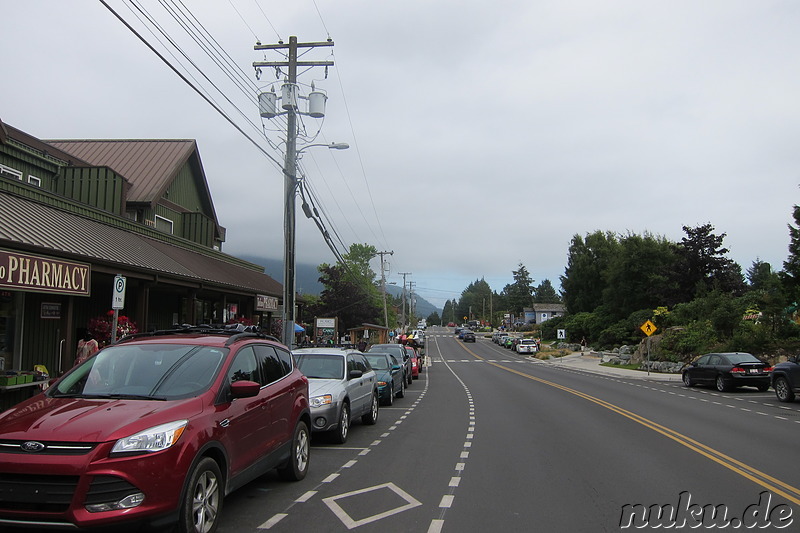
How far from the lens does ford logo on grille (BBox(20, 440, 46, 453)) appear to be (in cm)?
460

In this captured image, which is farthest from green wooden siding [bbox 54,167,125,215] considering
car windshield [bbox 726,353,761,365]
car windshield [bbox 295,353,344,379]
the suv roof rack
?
car windshield [bbox 726,353,761,365]

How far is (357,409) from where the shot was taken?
40.3 ft

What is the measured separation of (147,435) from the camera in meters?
4.77

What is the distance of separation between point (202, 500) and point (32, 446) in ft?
4.56

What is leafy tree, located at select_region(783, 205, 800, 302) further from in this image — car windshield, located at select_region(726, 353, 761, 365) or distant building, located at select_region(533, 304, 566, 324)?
distant building, located at select_region(533, 304, 566, 324)

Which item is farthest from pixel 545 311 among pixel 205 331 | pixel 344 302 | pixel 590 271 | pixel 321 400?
pixel 205 331

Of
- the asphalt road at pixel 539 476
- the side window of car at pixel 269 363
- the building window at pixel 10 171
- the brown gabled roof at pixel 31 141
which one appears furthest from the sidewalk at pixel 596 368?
the building window at pixel 10 171

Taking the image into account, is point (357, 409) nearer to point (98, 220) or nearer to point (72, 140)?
point (98, 220)

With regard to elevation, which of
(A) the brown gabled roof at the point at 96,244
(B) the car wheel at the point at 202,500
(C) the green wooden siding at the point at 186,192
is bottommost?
(B) the car wheel at the point at 202,500

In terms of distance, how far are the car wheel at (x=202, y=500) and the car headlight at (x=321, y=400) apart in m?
4.84

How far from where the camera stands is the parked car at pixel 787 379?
17.8 m

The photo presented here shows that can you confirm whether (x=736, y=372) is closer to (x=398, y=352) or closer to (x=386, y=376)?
(x=398, y=352)

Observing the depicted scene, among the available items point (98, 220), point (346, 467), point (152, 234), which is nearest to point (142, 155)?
point (152, 234)

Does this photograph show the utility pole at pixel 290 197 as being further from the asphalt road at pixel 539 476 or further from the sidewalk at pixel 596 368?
the sidewalk at pixel 596 368
